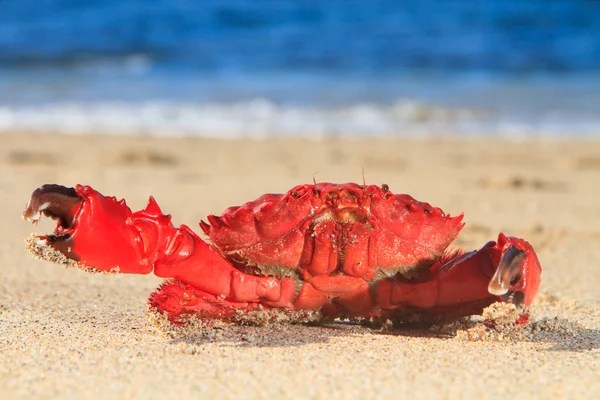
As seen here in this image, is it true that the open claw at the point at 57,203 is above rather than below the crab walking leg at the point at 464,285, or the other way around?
above

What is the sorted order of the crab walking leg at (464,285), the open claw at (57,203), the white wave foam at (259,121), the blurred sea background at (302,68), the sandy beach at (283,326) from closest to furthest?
the sandy beach at (283,326) → the open claw at (57,203) → the crab walking leg at (464,285) → the white wave foam at (259,121) → the blurred sea background at (302,68)

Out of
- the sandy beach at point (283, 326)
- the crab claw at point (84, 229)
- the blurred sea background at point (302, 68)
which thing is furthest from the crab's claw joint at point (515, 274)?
the blurred sea background at point (302, 68)

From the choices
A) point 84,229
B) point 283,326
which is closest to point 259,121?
point 283,326

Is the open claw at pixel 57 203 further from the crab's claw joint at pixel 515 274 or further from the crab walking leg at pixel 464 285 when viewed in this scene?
the crab's claw joint at pixel 515 274

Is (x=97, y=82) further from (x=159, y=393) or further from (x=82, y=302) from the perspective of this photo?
(x=159, y=393)

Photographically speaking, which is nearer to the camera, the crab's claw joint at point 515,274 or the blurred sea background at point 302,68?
the crab's claw joint at point 515,274

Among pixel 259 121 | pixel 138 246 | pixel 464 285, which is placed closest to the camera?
pixel 138 246

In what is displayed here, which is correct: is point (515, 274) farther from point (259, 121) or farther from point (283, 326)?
point (259, 121)

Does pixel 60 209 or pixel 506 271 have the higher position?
Answer: pixel 60 209
